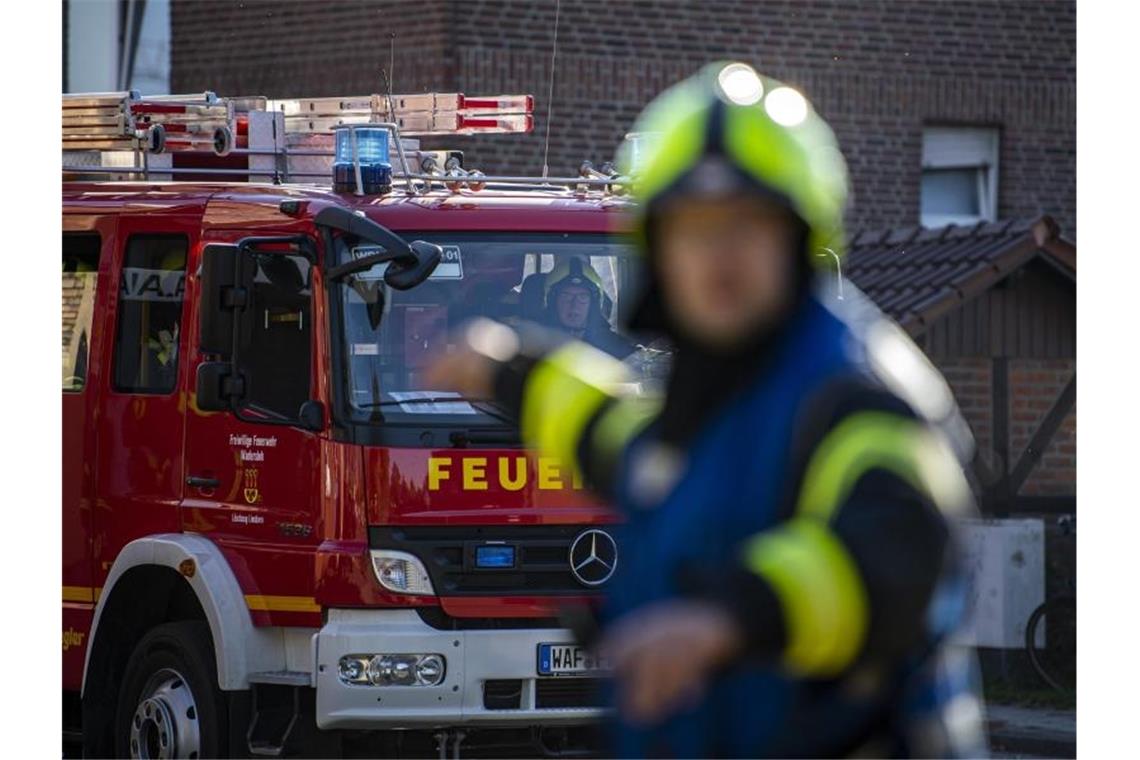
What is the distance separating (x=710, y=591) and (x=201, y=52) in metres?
17.1

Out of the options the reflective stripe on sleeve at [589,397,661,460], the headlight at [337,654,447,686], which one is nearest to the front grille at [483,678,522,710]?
the headlight at [337,654,447,686]

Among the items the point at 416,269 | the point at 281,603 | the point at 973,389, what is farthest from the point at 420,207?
the point at 973,389

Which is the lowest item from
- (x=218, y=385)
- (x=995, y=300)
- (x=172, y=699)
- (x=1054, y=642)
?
(x=1054, y=642)

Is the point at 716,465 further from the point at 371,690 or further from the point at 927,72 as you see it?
the point at 927,72

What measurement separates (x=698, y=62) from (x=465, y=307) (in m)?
10.1

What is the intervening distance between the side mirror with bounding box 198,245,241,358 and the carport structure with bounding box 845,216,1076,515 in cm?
681

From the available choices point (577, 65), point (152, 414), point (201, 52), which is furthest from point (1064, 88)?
point (152, 414)

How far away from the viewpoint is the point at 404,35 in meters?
17.8

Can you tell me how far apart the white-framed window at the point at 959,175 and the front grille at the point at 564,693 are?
11741mm

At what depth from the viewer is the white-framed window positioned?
65.3 feet

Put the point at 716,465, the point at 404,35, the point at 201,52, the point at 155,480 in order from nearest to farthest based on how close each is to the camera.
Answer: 1. the point at 716,465
2. the point at 155,480
3. the point at 404,35
4. the point at 201,52

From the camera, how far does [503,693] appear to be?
8586 millimetres

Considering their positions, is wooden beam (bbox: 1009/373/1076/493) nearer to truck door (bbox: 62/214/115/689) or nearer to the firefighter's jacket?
truck door (bbox: 62/214/115/689)

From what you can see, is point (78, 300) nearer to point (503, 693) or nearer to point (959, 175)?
point (503, 693)
